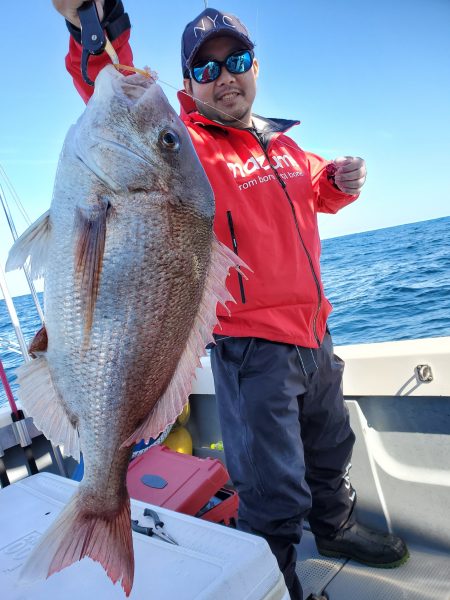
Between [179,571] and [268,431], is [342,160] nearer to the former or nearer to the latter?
[268,431]

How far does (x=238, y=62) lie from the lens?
2.20 meters

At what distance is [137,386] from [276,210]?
48.0 inches

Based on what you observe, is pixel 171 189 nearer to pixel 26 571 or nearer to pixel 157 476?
pixel 26 571

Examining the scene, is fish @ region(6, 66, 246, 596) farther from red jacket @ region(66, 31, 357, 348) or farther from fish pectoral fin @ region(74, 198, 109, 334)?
red jacket @ region(66, 31, 357, 348)

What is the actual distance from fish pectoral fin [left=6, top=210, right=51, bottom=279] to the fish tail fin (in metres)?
0.68

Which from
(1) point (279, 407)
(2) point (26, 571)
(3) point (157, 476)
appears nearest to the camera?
(2) point (26, 571)

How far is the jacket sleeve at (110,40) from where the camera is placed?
5.12ft

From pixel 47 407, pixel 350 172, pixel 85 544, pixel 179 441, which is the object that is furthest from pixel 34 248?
pixel 179 441

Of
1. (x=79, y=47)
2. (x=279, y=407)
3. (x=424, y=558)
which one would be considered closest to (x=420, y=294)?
(x=424, y=558)

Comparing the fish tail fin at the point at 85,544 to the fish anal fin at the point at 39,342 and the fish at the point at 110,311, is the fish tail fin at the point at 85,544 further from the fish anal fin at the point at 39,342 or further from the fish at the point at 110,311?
the fish anal fin at the point at 39,342

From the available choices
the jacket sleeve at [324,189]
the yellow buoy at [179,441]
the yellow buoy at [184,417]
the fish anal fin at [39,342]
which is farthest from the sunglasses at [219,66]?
the yellow buoy at [179,441]

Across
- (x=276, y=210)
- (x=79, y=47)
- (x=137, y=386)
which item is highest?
(x=79, y=47)

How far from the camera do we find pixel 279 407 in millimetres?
2070

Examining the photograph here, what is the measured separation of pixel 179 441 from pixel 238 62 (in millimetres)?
2787
